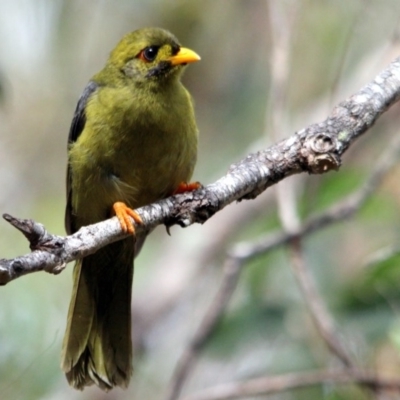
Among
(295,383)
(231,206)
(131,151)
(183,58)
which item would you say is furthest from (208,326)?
(231,206)

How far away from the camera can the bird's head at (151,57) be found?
13.6 ft

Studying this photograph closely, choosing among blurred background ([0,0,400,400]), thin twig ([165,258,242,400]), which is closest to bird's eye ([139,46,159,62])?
blurred background ([0,0,400,400])

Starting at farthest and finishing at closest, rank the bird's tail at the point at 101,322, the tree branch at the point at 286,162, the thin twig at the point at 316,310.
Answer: the thin twig at the point at 316,310
the bird's tail at the point at 101,322
the tree branch at the point at 286,162

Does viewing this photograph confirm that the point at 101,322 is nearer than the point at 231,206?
Yes

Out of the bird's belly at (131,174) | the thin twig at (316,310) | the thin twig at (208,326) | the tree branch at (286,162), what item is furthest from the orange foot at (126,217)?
the thin twig at (316,310)

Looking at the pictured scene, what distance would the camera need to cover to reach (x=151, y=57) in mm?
4219

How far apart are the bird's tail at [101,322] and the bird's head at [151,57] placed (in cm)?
87

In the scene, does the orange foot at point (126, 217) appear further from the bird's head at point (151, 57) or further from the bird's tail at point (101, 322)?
the bird's head at point (151, 57)

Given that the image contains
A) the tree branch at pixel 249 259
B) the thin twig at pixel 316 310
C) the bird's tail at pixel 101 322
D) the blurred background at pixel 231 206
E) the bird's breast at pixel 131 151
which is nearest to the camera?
the bird's breast at pixel 131 151

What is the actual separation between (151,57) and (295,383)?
1878 millimetres

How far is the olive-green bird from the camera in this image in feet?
12.9

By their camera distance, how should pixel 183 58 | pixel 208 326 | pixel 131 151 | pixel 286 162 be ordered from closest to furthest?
1. pixel 286 162
2. pixel 131 151
3. pixel 183 58
4. pixel 208 326

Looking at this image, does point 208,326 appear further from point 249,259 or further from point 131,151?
point 131,151

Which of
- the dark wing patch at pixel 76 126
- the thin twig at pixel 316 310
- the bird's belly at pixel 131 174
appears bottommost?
the thin twig at pixel 316 310
